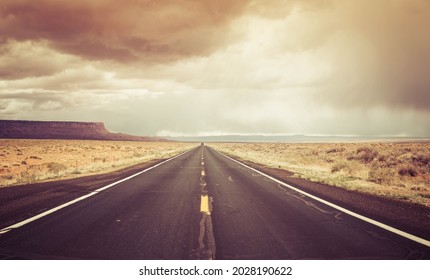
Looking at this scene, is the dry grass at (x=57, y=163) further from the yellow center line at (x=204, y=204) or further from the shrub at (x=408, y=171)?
the shrub at (x=408, y=171)

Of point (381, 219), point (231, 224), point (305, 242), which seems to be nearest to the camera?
point (305, 242)

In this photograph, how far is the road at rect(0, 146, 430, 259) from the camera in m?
4.43

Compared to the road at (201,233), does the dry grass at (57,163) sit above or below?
below

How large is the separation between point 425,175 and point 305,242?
57.3 feet

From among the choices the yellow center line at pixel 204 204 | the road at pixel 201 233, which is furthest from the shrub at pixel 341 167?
the yellow center line at pixel 204 204

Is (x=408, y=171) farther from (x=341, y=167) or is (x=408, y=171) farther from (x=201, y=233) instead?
(x=201, y=233)

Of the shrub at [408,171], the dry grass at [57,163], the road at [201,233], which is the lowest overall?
the dry grass at [57,163]

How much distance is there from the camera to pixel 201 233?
545 cm

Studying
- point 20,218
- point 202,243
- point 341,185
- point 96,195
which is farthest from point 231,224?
point 341,185

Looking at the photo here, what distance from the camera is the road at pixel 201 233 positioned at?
443 cm

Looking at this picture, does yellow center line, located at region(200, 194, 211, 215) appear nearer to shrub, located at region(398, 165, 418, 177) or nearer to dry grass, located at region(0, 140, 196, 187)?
dry grass, located at region(0, 140, 196, 187)

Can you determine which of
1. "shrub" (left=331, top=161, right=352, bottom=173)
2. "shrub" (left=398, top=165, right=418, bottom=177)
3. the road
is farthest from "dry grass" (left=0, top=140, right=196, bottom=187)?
"shrub" (left=398, top=165, right=418, bottom=177)

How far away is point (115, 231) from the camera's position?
5.53 meters
